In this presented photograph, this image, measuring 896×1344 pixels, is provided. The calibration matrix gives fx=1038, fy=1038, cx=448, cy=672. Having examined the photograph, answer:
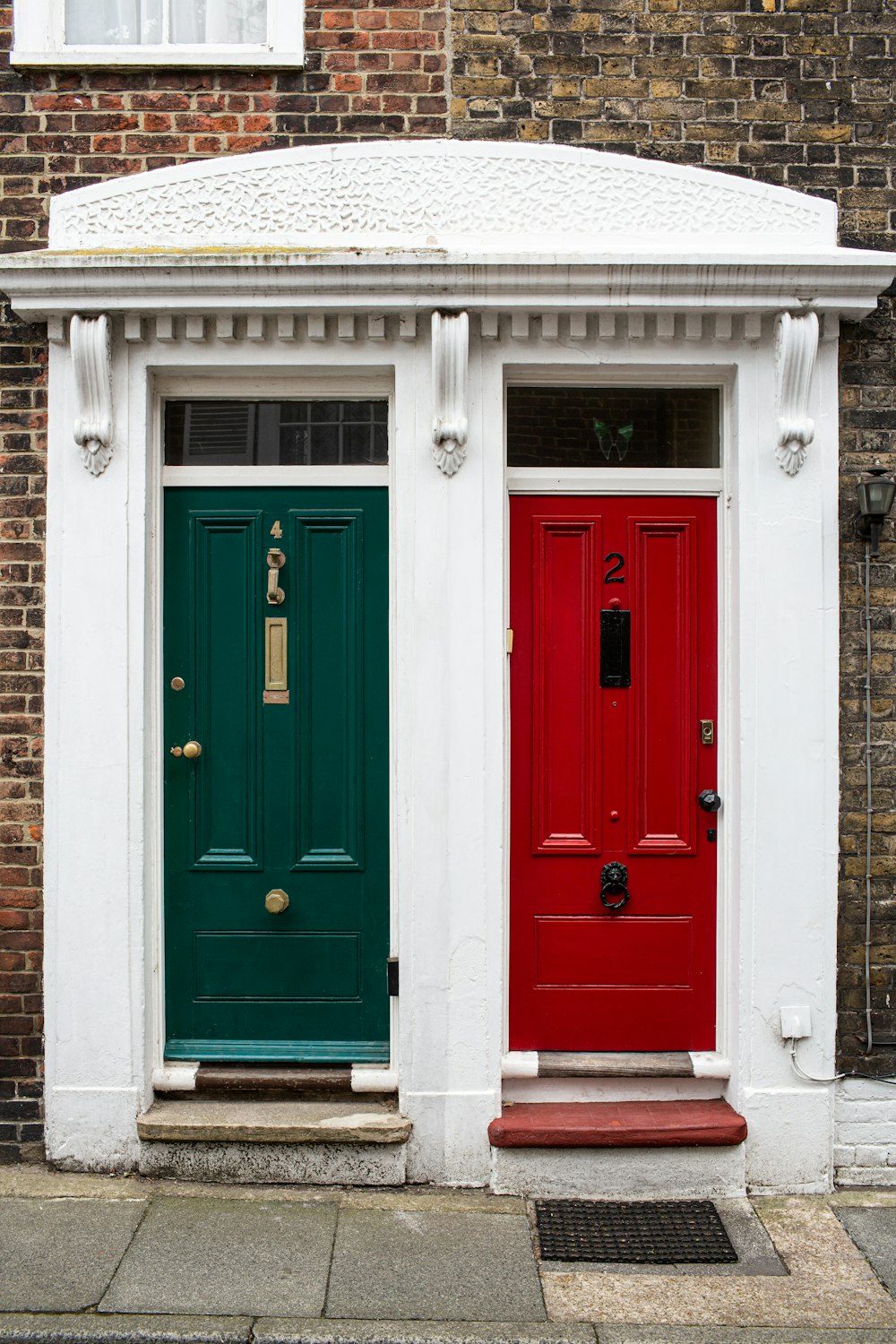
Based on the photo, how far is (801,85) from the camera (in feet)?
13.8

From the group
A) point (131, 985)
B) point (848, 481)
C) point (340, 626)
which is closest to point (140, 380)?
point (340, 626)

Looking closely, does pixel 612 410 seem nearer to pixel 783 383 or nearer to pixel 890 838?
pixel 783 383

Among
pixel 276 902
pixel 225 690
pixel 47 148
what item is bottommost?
pixel 276 902

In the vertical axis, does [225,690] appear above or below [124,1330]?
above

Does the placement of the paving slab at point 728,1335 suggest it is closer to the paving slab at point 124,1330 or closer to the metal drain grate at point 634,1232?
the metal drain grate at point 634,1232

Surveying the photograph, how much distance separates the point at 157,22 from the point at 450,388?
2052 millimetres

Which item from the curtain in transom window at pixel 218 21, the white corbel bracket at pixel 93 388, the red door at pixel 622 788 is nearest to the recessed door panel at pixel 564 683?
the red door at pixel 622 788

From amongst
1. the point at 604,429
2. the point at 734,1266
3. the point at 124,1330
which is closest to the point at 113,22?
the point at 604,429

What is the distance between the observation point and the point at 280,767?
14.2ft

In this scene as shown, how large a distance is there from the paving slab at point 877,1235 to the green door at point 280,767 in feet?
6.30

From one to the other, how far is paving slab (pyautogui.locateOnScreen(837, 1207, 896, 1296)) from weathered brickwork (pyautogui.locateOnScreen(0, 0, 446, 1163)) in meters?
3.18

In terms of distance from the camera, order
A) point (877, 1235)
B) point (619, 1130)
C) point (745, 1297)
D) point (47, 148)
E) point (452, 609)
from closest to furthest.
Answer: point (745, 1297), point (877, 1235), point (619, 1130), point (452, 609), point (47, 148)

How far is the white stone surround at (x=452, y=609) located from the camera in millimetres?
4102

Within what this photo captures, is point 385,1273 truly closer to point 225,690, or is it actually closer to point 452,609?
point 225,690
